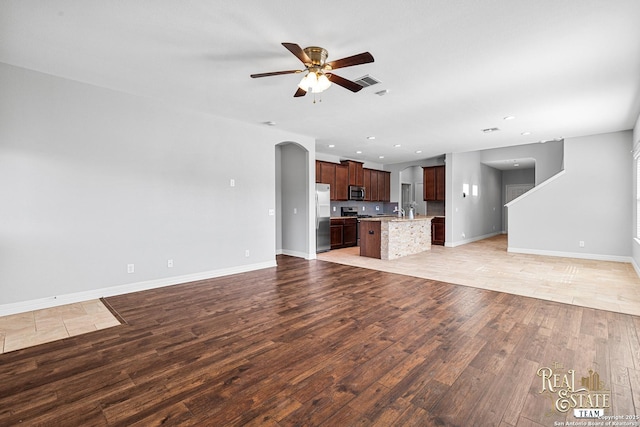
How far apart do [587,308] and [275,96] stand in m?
4.75

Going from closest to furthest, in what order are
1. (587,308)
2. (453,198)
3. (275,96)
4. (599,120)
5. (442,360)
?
1. (442,360)
2. (587,308)
3. (275,96)
4. (599,120)
5. (453,198)

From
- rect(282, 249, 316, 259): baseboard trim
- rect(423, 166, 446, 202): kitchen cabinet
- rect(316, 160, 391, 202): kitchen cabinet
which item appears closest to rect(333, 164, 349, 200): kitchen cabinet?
rect(316, 160, 391, 202): kitchen cabinet

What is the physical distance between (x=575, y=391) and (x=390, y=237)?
481 centimetres

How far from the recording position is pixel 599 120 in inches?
211

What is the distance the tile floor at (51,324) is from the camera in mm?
2797

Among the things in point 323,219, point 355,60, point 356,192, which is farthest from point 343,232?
point 355,60

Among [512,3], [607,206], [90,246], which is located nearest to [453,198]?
[607,206]

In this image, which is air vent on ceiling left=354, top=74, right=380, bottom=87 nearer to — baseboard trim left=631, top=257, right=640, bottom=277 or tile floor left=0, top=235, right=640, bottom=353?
tile floor left=0, top=235, right=640, bottom=353

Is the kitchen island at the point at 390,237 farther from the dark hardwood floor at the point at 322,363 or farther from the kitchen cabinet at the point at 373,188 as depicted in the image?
the dark hardwood floor at the point at 322,363

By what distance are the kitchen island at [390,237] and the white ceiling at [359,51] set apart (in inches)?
105

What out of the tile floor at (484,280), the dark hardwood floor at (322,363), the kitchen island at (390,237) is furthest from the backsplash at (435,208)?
the dark hardwood floor at (322,363)

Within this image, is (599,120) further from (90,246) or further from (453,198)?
(90,246)

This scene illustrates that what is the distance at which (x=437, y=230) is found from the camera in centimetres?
927

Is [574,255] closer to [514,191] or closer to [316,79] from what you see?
[514,191]
